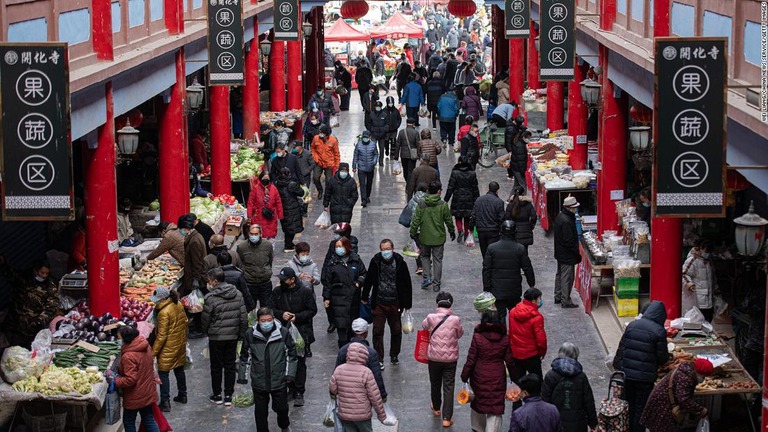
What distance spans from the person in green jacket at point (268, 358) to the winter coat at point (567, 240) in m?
6.10

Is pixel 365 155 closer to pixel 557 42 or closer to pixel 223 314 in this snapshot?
pixel 557 42

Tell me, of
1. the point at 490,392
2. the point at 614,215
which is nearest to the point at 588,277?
the point at 614,215

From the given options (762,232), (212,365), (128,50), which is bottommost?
(212,365)

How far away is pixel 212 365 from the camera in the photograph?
16062 millimetres

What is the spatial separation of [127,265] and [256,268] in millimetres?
2018

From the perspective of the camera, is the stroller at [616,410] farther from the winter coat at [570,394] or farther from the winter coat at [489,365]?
the winter coat at [489,365]

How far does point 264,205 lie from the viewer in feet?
75.8

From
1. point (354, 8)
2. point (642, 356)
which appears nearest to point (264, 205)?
point (642, 356)

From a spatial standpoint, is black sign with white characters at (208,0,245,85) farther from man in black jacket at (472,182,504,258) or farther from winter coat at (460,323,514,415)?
winter coat at (460,323,514,415)

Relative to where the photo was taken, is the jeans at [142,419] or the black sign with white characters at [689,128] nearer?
the black sign with white characters at [689,128]

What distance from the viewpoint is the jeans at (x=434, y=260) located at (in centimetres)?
2089

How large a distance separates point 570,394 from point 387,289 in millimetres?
4330

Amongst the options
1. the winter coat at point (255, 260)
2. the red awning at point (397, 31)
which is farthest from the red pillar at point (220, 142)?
the red awning at point (397, 31)

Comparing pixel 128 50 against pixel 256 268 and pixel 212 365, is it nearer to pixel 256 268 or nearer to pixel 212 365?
pixel 256 268
